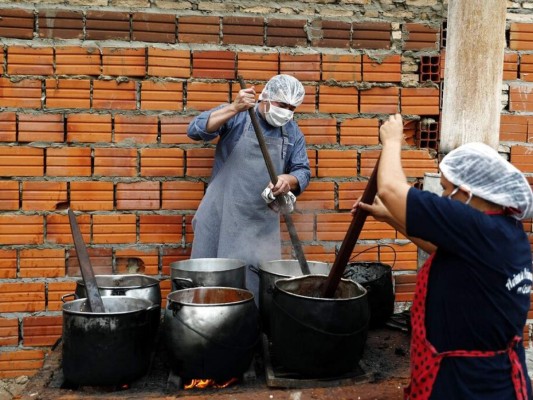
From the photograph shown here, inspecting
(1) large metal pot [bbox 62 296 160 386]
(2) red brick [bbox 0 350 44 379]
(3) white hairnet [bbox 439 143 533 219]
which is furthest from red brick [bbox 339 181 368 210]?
(2) red brick [bbox 0 350 44 379]

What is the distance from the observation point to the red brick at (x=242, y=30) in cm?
425

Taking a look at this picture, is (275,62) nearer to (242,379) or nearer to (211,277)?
(211,277)

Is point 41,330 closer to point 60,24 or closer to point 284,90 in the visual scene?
point 60,24

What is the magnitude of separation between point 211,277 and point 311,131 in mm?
1559

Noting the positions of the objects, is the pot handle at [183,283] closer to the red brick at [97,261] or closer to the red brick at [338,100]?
the red brick at [97,261]

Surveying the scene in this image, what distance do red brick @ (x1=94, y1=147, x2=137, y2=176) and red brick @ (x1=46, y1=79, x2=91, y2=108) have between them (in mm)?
345

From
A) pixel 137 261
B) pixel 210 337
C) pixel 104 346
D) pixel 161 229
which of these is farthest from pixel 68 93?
pixel 210 337

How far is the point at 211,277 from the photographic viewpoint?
3.36 metres

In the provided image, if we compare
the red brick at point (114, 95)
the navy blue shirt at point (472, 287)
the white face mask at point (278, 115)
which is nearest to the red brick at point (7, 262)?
the red brick at point (114, 95)

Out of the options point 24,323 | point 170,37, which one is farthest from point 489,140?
point 24,323

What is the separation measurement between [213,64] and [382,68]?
4.13 feet

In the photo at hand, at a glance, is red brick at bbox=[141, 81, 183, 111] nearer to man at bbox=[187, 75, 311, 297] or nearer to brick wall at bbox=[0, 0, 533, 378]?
brick wall at bbox=[0, 0, 533, 378]

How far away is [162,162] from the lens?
4262 millimetres

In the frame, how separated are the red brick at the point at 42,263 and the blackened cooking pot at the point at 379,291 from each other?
199 cm
